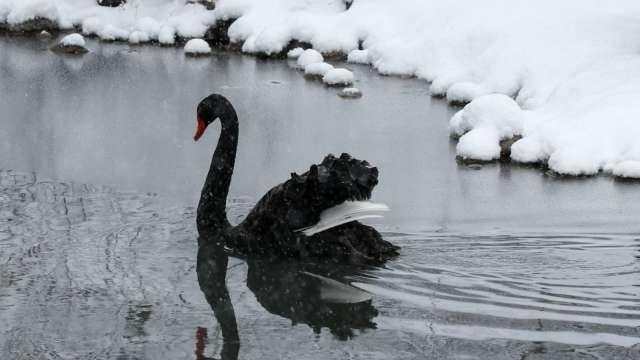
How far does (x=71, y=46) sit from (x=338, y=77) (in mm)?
4586

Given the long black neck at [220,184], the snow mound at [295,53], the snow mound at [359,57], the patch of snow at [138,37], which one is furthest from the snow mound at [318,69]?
the long black neck at [220,184]

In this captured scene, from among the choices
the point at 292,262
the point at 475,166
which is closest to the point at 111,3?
the point at 475,166

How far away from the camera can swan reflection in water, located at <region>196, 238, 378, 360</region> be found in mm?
6254

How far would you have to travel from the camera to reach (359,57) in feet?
52.7

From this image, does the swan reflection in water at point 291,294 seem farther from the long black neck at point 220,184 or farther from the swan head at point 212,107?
the swan head at point 212,107

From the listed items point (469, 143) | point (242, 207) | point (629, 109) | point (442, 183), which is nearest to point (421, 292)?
point (242, 207)

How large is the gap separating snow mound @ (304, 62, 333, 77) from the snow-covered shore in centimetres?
78

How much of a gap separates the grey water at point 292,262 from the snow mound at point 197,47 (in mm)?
3843

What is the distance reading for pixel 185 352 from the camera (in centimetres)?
577

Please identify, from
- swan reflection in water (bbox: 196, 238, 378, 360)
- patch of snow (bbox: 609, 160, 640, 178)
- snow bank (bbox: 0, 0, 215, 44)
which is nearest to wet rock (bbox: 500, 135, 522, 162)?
patch of snow (bbox: 609, 160, 640, 178)

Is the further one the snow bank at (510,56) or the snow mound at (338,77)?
the snow mound at (338,77)

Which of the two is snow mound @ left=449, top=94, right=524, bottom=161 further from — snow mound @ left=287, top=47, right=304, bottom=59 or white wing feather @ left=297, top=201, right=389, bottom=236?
snow mound @ left=287, top=47, right=304, bottom=59

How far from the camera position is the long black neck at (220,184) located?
786 cm

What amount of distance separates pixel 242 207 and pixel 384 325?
271 cm
